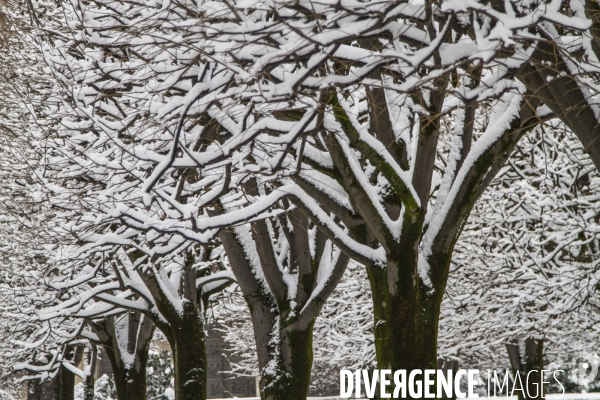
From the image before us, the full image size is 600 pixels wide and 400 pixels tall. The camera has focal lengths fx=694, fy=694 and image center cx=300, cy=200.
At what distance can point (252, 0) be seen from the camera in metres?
4.15

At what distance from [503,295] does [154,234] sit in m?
8.47

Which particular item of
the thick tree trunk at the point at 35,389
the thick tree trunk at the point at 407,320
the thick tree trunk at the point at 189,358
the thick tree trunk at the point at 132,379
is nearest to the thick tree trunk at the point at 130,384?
the thick tree trunk at the point at 132,379

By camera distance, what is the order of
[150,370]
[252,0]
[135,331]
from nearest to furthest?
[252,0] → [135,331] → [150,370]

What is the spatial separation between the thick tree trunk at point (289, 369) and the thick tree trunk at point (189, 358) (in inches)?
91.6

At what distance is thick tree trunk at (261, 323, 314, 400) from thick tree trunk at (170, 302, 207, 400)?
2327 mm

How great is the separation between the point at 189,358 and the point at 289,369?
269cm

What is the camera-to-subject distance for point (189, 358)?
10766 mm

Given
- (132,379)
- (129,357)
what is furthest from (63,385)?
(132,379)

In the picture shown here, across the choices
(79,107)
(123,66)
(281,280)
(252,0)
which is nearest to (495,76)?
(252,0)

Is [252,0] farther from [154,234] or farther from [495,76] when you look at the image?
[154,234]

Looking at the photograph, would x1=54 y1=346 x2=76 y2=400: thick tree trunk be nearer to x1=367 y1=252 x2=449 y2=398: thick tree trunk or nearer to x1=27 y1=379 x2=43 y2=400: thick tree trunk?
x1=27 y1=379 x2=43 y2=400: thick tree trunk

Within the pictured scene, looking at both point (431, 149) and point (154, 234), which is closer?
point (431, 149)

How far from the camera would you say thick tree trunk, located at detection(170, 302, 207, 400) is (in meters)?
10.7

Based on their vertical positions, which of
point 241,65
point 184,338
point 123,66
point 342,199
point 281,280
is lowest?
point 184,338
